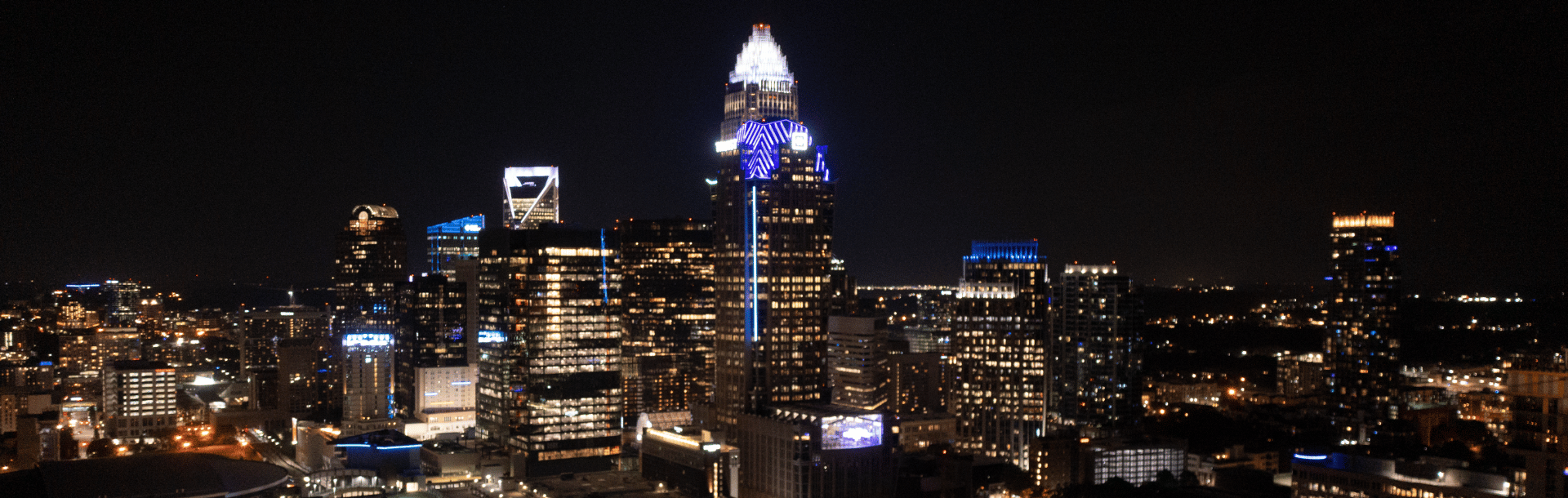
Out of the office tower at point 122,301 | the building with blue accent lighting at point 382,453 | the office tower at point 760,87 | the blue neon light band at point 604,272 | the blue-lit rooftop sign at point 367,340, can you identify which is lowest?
the building with blue accent lighting at point 382,453

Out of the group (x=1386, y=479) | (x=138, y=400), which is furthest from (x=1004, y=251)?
(x=138, y=400)

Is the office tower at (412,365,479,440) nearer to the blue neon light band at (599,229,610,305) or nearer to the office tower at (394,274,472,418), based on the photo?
the office tower at (394,274,472,418)

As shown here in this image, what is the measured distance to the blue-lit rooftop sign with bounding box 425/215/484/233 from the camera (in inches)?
3583

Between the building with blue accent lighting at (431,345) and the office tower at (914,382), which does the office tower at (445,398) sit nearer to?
the building with blue accent lighting at (431,345)

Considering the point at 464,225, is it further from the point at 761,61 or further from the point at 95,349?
the point at 761,61

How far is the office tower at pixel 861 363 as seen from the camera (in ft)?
230

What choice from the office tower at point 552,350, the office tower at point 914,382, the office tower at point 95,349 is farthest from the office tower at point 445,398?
the office tower at point 95,349

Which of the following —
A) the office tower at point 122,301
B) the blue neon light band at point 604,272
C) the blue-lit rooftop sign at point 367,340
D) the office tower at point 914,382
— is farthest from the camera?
the office tower at point 122,301

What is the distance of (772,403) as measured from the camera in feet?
176

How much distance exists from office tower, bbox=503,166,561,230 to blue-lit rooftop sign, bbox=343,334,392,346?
10.6 metres

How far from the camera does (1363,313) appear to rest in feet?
220

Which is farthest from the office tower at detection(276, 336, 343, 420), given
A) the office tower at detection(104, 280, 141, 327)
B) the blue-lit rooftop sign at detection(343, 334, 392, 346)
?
the office tower at detection(104, 280, 141, 327)

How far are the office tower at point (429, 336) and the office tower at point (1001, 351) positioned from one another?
98.0 ft

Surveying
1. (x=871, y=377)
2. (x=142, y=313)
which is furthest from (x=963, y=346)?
(x=142, y=313)
